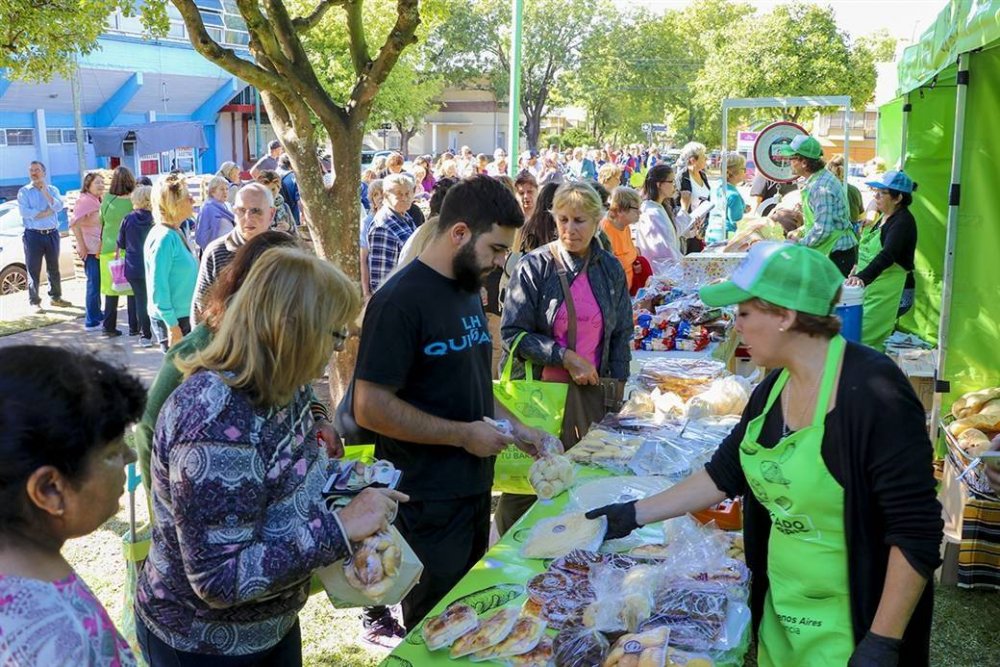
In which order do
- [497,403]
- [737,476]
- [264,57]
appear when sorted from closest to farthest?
[737,476]
[497,403]
[264,57]

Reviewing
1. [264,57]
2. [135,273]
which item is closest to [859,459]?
[264,57]

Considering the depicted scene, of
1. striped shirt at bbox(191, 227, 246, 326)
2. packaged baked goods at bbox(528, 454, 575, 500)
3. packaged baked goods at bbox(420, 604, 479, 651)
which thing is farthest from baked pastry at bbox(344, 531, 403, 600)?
striped shirt at bbox(191, 227, 246, 326)

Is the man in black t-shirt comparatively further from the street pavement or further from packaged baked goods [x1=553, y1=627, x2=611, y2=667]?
the street pavement

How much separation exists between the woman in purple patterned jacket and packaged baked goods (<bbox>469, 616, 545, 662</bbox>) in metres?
0.45

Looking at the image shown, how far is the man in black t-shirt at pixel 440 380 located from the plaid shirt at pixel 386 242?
3883 millimetres

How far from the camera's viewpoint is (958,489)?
427 cm

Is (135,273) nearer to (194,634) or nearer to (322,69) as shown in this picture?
(194,634)

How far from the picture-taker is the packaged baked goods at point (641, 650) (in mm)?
1985

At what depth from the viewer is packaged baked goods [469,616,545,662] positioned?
2.12 metres

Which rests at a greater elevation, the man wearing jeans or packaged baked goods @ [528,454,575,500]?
the man wearing jeans

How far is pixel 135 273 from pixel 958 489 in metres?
8.13

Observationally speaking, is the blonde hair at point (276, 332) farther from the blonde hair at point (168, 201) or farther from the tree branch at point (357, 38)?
the blonde hair at point (168, 201)

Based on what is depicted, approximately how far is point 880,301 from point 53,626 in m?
7.48

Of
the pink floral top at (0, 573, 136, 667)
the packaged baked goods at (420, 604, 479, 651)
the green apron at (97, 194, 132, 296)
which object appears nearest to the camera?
the pink floral top at (0, 573, 136, 667)
